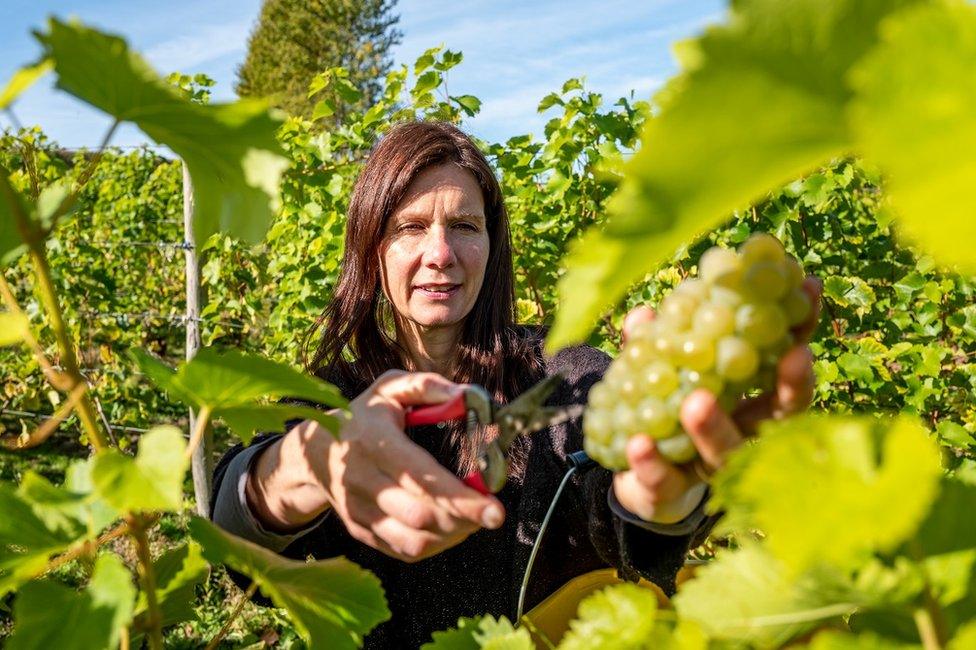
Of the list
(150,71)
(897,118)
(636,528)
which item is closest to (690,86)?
(897,118)

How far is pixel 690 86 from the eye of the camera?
41 centimetres

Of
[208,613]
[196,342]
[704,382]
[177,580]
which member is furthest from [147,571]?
[196,342]

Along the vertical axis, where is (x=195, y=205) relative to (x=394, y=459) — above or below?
above

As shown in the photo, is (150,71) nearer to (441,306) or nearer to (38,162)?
(441,306)

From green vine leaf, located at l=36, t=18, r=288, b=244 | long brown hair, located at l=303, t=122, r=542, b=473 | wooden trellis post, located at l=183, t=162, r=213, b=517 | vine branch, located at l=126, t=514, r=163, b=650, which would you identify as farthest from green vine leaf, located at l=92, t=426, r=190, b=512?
wooden trellis post, located at l=183, t=162, r=213, b=517

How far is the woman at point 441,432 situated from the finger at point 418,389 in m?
0.02

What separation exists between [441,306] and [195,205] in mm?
1226

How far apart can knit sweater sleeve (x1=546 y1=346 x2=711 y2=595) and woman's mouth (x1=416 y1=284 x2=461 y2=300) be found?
0.31 metres

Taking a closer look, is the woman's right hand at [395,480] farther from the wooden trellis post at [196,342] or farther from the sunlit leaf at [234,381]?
the wooden trellis post at [196,342]

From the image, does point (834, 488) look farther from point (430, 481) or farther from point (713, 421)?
point (430, 481)

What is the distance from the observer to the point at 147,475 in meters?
0.67

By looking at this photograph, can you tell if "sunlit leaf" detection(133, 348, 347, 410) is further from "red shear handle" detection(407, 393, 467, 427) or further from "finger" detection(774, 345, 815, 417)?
"finger" detection(774, 345, 815, 417)

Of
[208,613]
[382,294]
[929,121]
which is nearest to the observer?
[929,121]

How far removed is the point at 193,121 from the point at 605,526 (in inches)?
42.0
